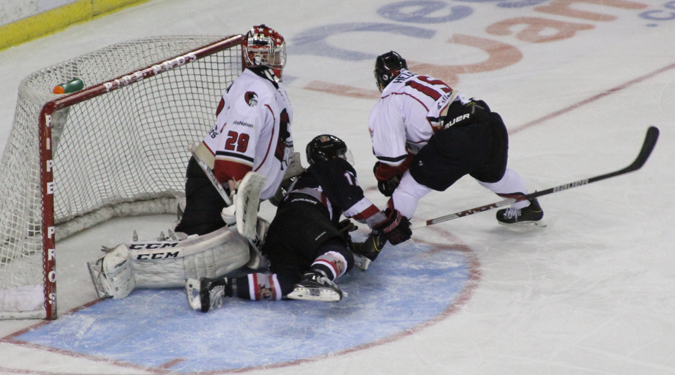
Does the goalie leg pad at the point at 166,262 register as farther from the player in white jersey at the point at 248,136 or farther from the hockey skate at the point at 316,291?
the hockey skate at the point at 316,291

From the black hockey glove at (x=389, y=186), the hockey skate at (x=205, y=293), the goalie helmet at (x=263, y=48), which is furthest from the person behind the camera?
the black hockey glove at (x=389, y=186)

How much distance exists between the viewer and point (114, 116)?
3799 millimetres

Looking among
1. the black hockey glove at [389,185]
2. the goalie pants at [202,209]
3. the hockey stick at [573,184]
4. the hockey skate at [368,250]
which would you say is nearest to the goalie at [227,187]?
the goalie pants at [202,209]

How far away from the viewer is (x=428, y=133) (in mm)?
3428

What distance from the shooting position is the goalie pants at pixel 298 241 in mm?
3049

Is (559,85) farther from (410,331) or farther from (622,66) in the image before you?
(410,331)

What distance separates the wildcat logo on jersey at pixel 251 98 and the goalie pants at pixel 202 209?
0.42 m

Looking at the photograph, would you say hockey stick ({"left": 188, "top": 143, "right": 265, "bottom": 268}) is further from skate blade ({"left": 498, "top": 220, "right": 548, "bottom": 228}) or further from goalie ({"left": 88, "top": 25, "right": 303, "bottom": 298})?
skate blade ({"left": 498, "top": 220, "right": 548, "bottom": 228})

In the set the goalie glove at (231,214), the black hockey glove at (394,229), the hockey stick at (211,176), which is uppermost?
the hockey stick at (211,176)

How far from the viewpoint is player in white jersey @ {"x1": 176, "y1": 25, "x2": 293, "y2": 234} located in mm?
3021

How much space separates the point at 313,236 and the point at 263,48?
725 millimetres

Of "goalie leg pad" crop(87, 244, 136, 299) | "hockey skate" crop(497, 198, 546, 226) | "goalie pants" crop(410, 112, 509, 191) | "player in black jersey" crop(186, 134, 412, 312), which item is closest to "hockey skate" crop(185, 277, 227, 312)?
"player in black jersey" crop(186, 134, 412, 312)

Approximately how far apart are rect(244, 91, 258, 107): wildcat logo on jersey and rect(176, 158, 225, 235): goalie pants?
42cm

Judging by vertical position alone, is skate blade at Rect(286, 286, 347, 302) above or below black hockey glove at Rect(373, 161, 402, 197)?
below
